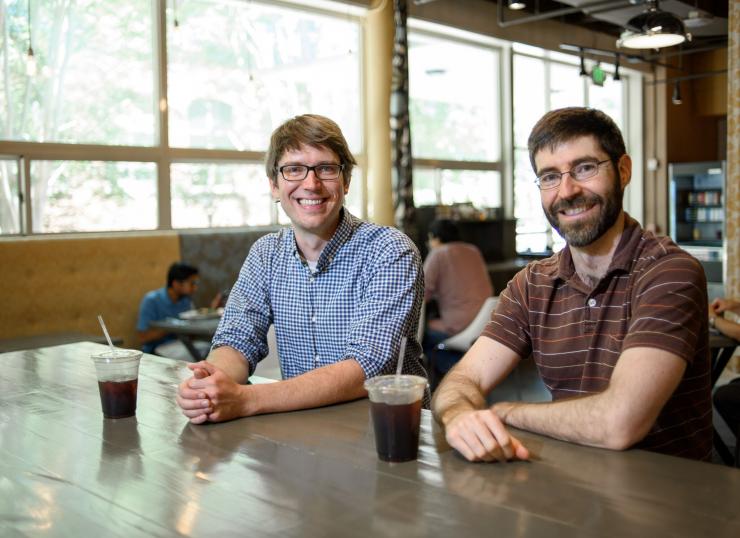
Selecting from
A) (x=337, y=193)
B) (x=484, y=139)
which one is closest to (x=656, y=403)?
(x=337, y=193)

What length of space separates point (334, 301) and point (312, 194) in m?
0.32

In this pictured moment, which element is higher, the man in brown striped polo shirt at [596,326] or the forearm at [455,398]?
the man in brown striped polo shirt at [596,326]

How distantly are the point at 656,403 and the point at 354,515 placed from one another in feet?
2.26

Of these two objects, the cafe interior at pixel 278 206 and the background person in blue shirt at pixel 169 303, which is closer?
the cafe interior at pixel 278 206

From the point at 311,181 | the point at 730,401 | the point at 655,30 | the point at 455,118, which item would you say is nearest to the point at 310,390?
the point at 311,181

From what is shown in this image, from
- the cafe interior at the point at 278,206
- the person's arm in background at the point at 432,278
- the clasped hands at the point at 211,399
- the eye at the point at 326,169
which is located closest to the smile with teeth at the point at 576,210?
the cafe interior at the point at 278,206

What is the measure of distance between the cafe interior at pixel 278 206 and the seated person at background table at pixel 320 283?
288 mm

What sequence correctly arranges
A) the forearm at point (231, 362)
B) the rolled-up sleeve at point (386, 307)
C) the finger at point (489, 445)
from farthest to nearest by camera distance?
the forearm at point (231, 362) → the rolled-up sleeve at point (386, 307) → the finger at point (489, 445)

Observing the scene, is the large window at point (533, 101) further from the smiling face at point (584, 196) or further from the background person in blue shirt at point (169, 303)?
the smiling face at point (584, 196)

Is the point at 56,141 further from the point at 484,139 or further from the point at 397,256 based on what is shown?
the point at 484,139

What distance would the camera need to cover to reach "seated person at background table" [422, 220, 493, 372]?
213 inches

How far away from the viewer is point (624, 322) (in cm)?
173

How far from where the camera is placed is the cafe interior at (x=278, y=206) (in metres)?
1.23

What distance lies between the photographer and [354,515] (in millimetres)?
1159
